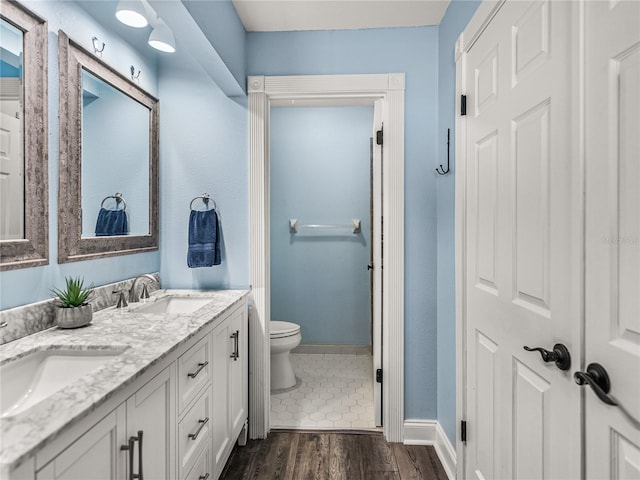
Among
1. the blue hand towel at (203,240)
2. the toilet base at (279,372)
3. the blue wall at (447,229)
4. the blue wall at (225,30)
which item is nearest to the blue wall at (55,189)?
the blue hand towel at (203,240)

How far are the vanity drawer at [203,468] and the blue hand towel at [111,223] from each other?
1078 millimetres

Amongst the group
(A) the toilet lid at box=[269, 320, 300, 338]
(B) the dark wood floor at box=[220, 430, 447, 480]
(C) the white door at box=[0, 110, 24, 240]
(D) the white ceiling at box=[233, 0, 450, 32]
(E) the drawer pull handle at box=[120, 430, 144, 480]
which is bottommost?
(B) the dark wood floor at box=[220, 430, 447, 480]

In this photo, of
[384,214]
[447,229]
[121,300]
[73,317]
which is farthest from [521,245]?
[121,300]

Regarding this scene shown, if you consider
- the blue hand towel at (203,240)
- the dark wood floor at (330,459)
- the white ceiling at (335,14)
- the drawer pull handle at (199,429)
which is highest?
the white ceiling at (335,14)

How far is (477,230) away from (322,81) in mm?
1261

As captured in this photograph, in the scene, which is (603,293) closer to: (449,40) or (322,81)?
(449,40)

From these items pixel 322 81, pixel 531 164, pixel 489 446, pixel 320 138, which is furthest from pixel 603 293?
pixel 320 138

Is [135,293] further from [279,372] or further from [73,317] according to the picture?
[279,372]

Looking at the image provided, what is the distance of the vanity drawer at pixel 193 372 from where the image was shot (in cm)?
132

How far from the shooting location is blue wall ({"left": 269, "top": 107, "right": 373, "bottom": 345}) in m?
3.55

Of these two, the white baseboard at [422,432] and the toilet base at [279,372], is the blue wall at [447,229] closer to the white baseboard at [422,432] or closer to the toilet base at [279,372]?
the white baseboard at [422,432]

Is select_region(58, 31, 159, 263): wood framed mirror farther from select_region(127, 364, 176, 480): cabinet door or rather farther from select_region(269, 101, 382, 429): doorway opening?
select_region(269, 101, 382, 429): doorway opening

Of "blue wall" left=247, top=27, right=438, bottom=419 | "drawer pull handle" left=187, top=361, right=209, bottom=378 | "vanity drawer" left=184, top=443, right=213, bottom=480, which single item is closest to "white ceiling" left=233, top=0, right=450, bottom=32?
"blue wall" left=247, top=27, right=438, bottom=419

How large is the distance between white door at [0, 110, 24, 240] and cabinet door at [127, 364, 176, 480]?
735mm
